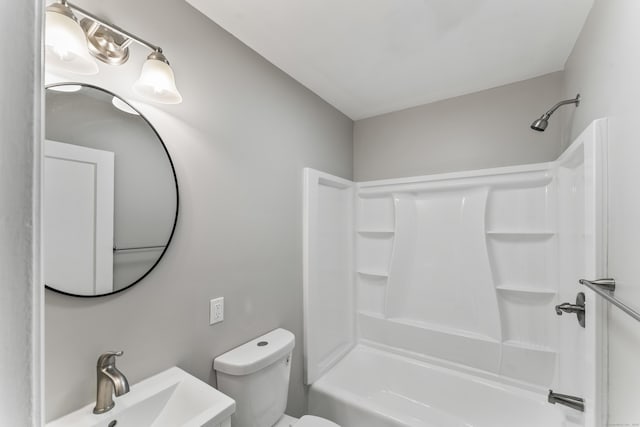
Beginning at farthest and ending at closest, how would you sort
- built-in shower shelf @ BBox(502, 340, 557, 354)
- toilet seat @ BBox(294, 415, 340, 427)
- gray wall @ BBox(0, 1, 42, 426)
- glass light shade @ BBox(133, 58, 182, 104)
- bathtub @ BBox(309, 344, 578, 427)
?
built-in shower shelf @ BBox(502, 340, 557, 354) < bathtub @ BBox(309, 344, 578, 427) < toilet seat @ BBox(294, 415, 340, 427) < glass light shade @ BBox(133, 58, 182, 104) < gray wall @ BBox(0, 1, 42, 426)

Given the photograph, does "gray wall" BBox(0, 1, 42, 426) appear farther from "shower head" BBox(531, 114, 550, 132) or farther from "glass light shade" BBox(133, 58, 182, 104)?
"shower head" BBox(531, 114, 550, 132)

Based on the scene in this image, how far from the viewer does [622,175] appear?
3.20 ft

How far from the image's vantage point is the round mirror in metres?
0.90

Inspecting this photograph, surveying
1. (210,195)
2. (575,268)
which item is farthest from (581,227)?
(210,195)

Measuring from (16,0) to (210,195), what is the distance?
113 cm

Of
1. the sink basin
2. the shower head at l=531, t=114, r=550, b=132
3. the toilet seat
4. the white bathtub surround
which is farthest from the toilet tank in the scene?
the shower head at l=531, t=114, r=550, b=132

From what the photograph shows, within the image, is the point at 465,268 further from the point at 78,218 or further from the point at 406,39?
the point at 78,218

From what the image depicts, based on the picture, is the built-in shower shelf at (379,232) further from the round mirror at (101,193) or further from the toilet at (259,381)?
the round mirror at (101,193)

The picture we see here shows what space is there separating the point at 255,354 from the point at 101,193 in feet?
3.33

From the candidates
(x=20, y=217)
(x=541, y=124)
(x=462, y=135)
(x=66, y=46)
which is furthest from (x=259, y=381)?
(x=462, y=135)

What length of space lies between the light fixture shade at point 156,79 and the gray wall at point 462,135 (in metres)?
1.85

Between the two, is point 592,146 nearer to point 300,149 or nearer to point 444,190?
point 444,190

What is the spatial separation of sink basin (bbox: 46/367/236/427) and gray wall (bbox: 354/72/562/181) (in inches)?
81.3

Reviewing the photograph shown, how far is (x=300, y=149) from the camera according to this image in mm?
1989
